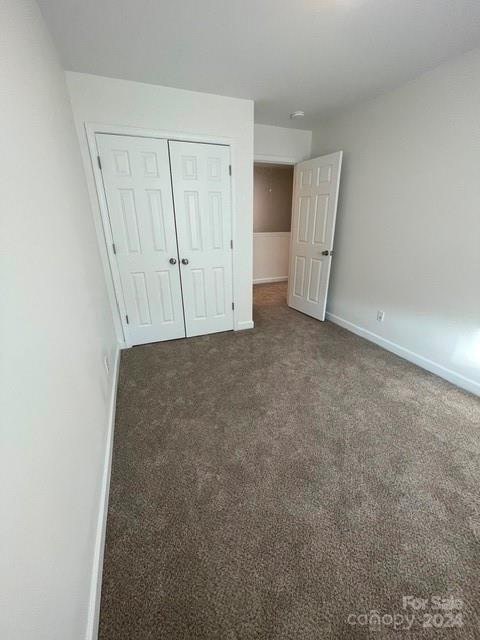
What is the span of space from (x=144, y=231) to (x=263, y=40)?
5.60 feet

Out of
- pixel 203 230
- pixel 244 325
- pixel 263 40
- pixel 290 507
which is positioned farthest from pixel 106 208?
pixel 290 507

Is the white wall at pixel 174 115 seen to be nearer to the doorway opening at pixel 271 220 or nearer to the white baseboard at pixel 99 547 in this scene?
the white baseboard at pixel 99 547

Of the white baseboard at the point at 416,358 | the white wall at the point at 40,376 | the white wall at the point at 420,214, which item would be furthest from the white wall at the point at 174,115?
the white baseboard at the point at 416,358

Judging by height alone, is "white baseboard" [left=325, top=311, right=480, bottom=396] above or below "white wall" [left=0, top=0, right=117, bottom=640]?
below

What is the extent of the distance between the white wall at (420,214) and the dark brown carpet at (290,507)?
0.48 m

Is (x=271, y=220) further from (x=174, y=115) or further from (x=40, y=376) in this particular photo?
(x=40, y=376)

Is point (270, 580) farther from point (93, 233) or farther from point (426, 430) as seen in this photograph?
point (93, 233)

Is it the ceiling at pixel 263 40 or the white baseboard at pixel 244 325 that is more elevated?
the ceiling at pixel 263 40

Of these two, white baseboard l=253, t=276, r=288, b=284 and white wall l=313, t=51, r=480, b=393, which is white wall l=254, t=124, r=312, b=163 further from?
white baseboard l=253, t=276, r=288, b=284

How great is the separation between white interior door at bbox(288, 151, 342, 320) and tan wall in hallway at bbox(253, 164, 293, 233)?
1.74 m

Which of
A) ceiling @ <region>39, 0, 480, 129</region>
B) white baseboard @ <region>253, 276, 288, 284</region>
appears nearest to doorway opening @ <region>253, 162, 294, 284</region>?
white baseboard @ <region>253, 276, 288, 284</region>

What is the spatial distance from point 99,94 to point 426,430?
357 cm

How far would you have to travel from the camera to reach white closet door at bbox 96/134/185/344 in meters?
2.40

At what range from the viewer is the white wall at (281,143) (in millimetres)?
3277
